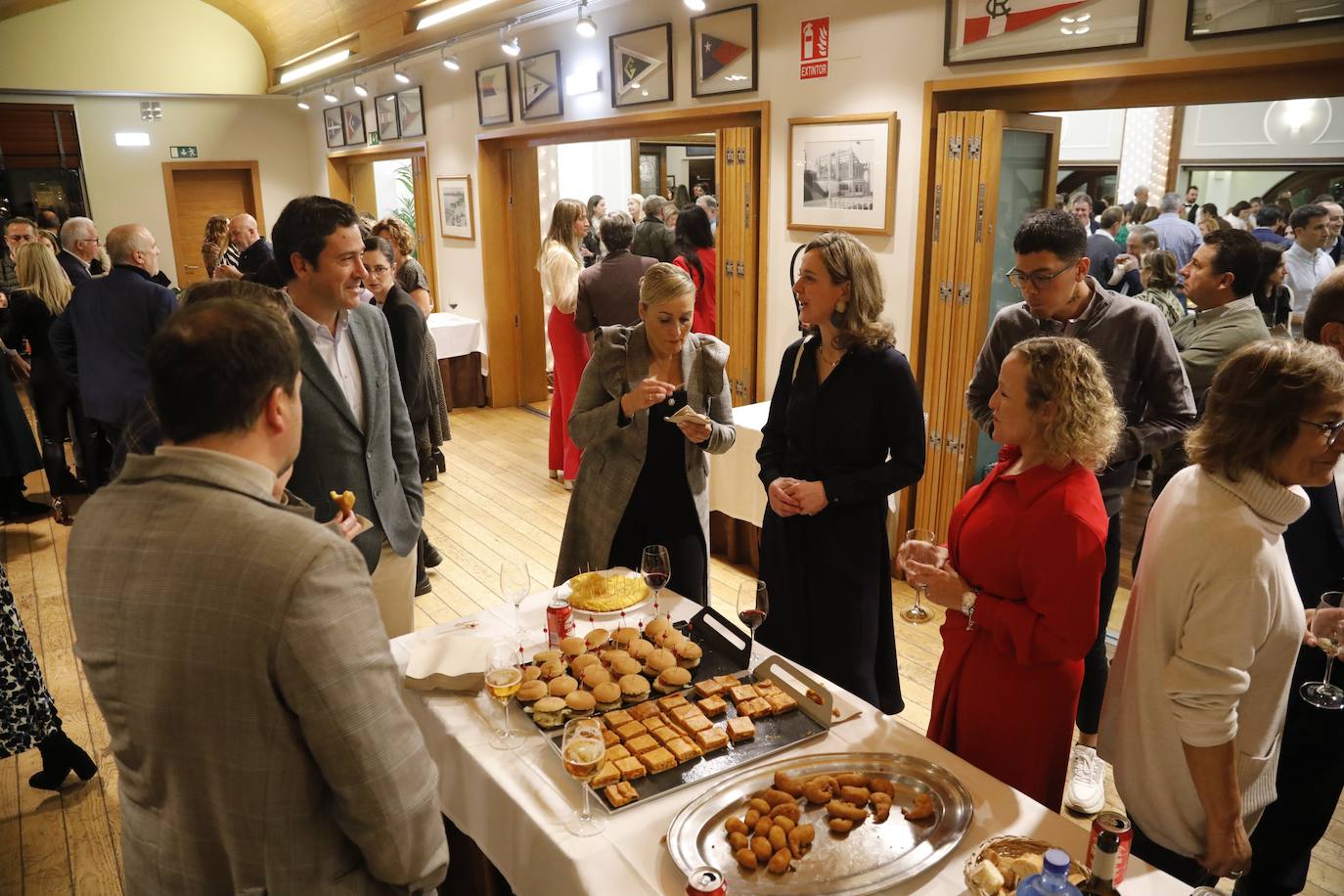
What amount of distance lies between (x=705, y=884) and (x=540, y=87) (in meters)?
6.50

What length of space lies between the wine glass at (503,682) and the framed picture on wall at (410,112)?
25.6 ft

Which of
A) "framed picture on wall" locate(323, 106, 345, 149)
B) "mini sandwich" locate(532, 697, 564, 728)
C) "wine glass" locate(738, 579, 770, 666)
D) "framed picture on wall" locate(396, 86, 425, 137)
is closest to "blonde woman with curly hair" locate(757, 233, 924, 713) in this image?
"wine glass" locate(738, 579, 770, 666)

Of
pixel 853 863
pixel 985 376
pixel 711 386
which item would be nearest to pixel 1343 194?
pixel 985 376

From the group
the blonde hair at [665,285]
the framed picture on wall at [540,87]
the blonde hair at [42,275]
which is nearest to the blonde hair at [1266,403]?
the blonde hair at [665,285]

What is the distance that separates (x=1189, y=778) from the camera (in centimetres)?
164

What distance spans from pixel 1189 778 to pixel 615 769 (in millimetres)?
1063

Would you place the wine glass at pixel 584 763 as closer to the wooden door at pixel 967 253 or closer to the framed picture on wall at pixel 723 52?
the wooden door at pixel 967 253

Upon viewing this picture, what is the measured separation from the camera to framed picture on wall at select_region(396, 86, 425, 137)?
333 inches

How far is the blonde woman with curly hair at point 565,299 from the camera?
5723mm

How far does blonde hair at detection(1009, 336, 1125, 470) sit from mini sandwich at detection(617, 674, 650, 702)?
0.99 meters

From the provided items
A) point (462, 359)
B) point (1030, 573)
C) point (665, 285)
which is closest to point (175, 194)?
point (462, 359)

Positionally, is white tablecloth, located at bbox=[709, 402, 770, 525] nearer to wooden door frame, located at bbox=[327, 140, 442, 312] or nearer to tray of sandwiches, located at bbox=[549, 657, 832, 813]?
tray of sandwiches, located at bbox=[549, 657, 832, 813]

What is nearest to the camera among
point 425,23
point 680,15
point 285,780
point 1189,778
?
point 285,780

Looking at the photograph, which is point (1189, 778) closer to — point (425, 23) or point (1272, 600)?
point (1272, 600)
